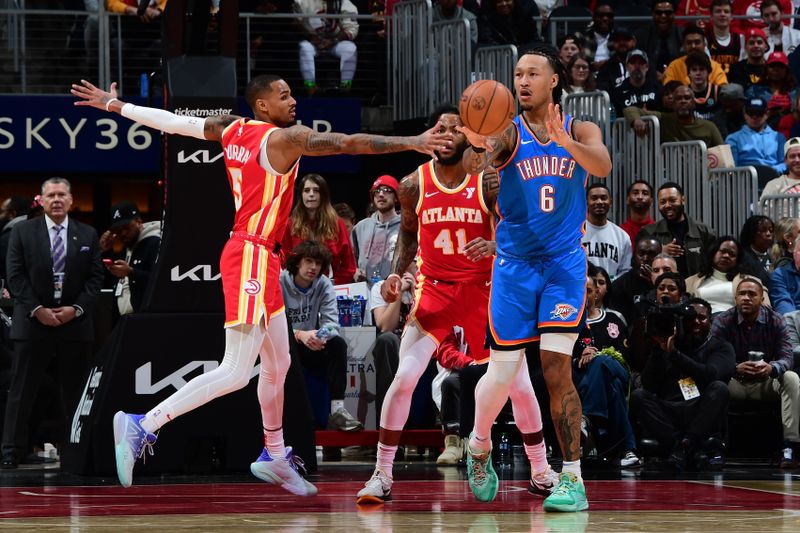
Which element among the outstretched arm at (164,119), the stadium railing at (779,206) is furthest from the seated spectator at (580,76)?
the outstretched arm at (164,119)

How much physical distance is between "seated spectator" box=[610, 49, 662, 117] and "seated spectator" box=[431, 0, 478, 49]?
176cm

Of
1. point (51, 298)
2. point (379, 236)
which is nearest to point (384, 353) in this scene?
point (379, 236)

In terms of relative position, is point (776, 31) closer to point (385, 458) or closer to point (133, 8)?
point (133, 8)

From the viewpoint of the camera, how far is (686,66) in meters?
16.0

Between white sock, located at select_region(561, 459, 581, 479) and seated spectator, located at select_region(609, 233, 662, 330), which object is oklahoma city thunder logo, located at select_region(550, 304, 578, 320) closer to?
white sock, located at select_region(561, 459, 581, 479)

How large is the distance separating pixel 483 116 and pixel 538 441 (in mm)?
2017

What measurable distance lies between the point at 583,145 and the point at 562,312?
89cm

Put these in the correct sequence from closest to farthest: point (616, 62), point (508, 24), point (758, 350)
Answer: point (758, 350)
point (616, 62)
point (508, 24)

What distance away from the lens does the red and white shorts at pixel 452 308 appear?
26.9ft

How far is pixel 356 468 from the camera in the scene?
1089 centimetres

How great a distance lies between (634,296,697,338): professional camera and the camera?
11.0 metres

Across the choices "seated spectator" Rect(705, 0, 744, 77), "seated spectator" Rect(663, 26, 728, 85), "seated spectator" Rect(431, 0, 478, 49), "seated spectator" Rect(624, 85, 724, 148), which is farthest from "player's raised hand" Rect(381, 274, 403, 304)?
"seated spectator" Rect(705, 0, 744, 77)

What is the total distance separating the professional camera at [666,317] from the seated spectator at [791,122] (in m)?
5.44

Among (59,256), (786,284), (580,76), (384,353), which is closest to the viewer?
(59,256)
